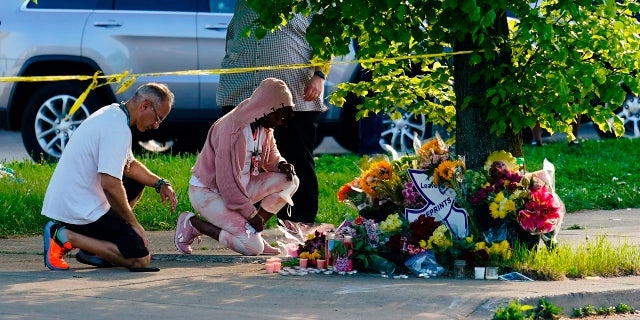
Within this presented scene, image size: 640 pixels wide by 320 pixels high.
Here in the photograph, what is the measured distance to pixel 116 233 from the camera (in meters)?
7.45

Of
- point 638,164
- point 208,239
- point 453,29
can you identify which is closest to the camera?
point 453,29

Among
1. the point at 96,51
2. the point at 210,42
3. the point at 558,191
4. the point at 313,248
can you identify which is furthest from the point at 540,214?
the point at 96,51

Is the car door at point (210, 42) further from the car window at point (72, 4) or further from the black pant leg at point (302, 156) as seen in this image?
the black pant leg at point (302, 156)

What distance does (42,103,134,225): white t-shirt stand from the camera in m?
7.38

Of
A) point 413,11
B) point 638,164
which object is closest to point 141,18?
point 638,164

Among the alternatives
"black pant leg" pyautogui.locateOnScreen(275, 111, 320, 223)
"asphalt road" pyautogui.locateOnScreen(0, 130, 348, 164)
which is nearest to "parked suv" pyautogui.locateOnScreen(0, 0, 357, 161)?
"asphalt road" pyautogui.locateOnScreen(0, 130, 348, 164)

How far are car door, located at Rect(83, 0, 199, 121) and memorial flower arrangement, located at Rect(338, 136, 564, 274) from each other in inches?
216

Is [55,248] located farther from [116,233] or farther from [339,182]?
[339,182]

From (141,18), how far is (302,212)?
4.50 metres

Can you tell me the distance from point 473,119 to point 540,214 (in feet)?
2.46

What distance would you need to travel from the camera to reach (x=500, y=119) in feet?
24.3

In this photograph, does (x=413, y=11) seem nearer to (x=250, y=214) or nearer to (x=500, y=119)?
(x=500, y=119)

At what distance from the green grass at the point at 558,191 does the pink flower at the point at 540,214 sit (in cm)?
14

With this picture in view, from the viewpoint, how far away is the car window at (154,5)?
12898mm
